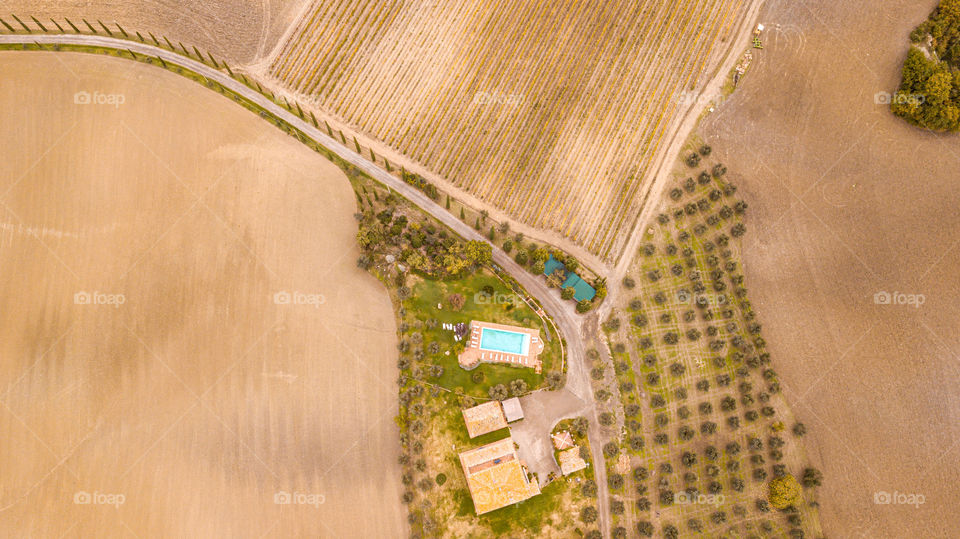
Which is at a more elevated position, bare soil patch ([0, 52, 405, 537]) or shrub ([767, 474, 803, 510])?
shrub ([767, 474, 803, 510])

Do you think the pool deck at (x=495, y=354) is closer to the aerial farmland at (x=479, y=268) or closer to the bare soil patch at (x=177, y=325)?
the aerial farmland at (x=479, y=268)

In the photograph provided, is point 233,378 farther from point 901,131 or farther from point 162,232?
point 901,131

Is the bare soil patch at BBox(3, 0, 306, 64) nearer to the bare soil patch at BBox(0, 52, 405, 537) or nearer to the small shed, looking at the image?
the bare soil patch at BBox(0, 52, 405, 537)

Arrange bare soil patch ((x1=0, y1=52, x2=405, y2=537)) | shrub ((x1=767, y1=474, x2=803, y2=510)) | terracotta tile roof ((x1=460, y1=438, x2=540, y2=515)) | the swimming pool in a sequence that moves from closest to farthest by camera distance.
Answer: terracotta tile roof ((x1=460, y1=438, x2=540, y2=515)) → shrub ((x1=767, y1=474, x2=803, y2=510)) → bare soil patch ((x1=0, y1=52, x2=405, y2=537)) → the swimming pool

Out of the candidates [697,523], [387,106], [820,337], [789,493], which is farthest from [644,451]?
[387,106]

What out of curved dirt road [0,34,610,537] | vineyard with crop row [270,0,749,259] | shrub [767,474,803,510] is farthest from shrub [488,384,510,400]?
shrub [767,474,803,510]
